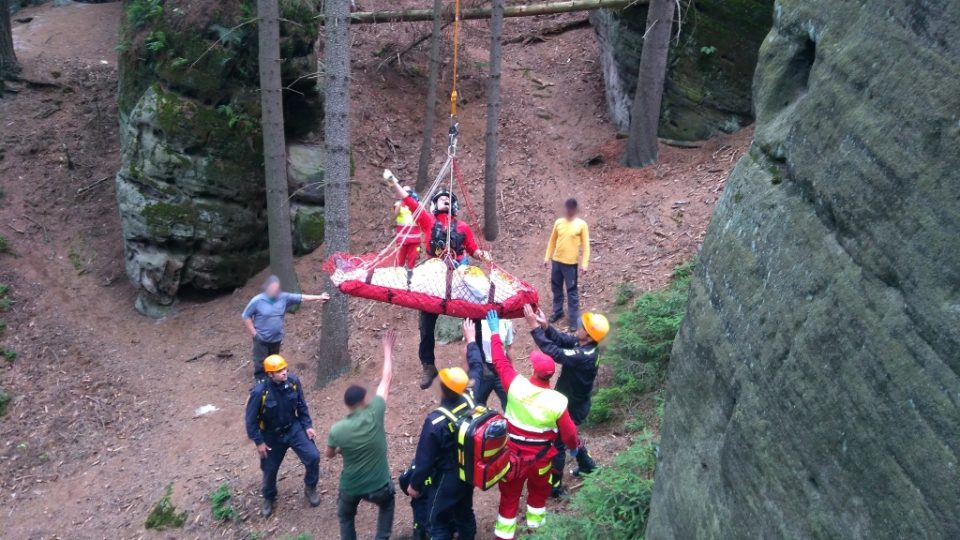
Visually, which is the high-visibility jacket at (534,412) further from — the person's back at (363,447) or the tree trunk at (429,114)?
the tree trunk at (429,114)

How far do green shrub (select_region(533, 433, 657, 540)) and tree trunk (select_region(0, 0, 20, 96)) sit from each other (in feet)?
58.8

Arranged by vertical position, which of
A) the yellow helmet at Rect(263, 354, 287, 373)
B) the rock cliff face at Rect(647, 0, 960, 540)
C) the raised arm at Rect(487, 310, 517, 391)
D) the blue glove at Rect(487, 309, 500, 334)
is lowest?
the yellow helmet at Rect(263, 354, 287, 373)

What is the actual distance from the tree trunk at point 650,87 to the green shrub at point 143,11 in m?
9.79

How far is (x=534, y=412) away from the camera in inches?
245

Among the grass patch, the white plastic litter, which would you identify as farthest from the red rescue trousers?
the white plastic litter

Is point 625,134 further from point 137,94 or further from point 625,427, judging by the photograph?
point 137,94

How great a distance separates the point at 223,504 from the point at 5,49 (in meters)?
14.7

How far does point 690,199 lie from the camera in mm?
13141

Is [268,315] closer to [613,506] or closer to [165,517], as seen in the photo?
[165,517]

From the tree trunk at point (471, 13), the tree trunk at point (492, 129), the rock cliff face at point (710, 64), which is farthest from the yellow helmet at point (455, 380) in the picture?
the tree trunk at point (471, 13)

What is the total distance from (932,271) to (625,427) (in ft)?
19.0

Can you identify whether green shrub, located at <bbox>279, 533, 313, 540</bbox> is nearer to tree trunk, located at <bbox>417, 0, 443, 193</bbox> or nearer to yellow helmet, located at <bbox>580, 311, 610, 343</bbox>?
yellow helmet, located at <bbox>580, 311, 610, 343</bbox>

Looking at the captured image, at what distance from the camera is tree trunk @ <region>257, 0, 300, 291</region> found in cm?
1242

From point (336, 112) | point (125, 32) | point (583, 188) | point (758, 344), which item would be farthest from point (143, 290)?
point (758, 344)
